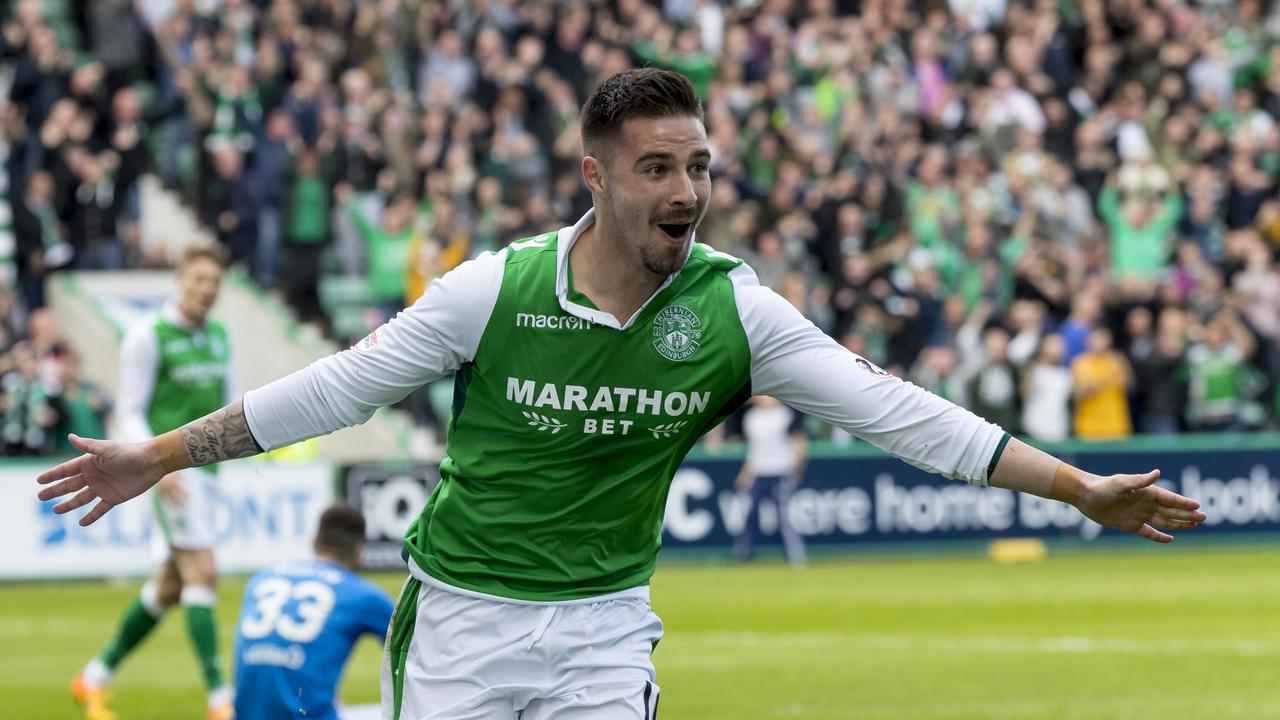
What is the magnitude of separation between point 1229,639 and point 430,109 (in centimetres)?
1366

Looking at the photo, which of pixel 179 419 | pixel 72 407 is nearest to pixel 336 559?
pixel 179 419

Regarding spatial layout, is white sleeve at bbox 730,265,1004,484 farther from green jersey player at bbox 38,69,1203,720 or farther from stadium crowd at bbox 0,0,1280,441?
stadium crowd at bbox 0,0,1280,441

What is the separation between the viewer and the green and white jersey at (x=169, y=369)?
464 inches

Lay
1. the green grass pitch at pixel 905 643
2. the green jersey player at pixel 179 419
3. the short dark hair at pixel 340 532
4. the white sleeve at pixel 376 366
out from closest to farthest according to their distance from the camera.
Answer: the white sleeve at pixel 376 366
the short dark hair at pixel 340 532
the green jersey player at pixel 179 419
the green grass pitch at pixel 905 643

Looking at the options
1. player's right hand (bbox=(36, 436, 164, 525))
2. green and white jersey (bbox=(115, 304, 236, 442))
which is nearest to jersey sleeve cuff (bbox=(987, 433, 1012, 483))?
player's right hand (bbox=(36, 436, 164, 525))

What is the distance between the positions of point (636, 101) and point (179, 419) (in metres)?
7.35

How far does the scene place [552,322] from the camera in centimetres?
532

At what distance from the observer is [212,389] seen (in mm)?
12031

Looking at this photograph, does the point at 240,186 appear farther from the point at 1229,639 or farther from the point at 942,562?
the point at 1229,639

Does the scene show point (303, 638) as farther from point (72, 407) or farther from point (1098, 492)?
point (72, 407)

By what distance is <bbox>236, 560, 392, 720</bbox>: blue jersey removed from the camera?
888 cm

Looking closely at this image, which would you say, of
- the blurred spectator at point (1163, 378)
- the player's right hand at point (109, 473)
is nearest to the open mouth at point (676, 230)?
the player's right hand at point (109, 473)

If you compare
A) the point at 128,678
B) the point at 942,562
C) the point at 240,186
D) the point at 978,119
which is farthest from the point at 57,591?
the point at 978,119

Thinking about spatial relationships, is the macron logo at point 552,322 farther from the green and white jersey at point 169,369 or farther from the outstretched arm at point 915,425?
the green and white jersey at point 169,369
